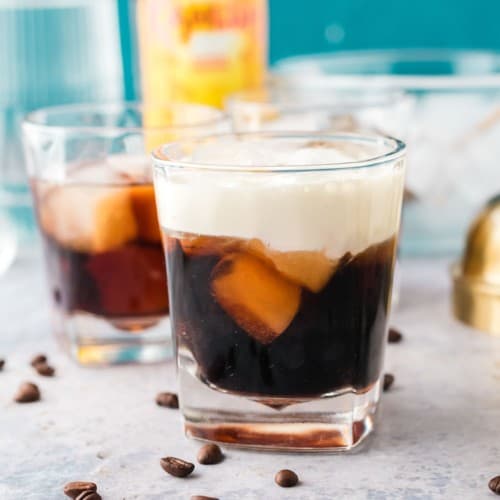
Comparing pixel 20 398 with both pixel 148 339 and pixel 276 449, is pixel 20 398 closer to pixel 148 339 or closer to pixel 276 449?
pixel 148 339

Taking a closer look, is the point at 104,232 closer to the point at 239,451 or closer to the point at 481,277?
the point at 239,451

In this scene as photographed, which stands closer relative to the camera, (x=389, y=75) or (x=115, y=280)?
(x=115, y=280)

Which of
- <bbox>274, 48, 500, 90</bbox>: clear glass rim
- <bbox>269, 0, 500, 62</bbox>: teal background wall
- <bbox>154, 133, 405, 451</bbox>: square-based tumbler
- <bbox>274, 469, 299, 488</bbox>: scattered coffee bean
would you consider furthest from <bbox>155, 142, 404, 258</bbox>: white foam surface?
<bbox>269, 0, 500, 62</bbox>: teal background wall

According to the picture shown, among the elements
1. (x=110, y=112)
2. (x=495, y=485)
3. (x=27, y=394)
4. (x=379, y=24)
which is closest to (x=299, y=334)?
(x=495, y=485)

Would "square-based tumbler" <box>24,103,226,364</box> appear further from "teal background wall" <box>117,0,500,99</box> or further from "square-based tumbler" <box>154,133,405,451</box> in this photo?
"teal background wall" <box>117,0,500,99</box>

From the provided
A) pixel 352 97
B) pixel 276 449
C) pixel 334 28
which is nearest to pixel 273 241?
pixel 276 449

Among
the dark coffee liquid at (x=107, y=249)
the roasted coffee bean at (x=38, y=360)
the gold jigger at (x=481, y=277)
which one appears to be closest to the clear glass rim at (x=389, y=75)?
the gold jigger at (x=481, y=277)
